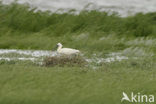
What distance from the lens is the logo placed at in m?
12.8

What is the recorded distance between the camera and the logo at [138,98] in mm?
12797

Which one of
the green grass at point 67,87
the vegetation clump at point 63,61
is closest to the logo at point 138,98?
the green grass at point 67,87

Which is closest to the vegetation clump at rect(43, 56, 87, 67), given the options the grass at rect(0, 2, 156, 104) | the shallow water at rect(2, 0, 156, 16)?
the grass at rect(0, 2, 156, 104)

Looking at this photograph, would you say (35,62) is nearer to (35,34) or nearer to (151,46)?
(151,46)

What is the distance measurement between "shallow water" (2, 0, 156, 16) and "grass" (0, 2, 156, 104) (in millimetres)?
1539

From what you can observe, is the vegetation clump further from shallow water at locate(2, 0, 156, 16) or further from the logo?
shallow water at locate(2, 0, 156, 16)

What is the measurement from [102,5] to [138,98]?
25.4 meters

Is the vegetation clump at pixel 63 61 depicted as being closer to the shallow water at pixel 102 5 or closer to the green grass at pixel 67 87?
the green grass at pixel 67 87

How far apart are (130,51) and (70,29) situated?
637cm

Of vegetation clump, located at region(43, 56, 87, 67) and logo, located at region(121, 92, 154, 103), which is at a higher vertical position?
logo, located at region(121, 92, 154, 103)

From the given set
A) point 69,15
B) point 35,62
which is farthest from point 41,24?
point 35,62

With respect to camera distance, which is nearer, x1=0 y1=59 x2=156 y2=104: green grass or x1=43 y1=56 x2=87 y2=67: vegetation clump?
x1=0 y1=59 x2=156 y2=104: green grass

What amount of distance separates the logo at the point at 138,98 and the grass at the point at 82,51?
16 centimetres

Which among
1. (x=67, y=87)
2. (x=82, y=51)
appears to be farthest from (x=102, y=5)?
(x=67, y=87)
